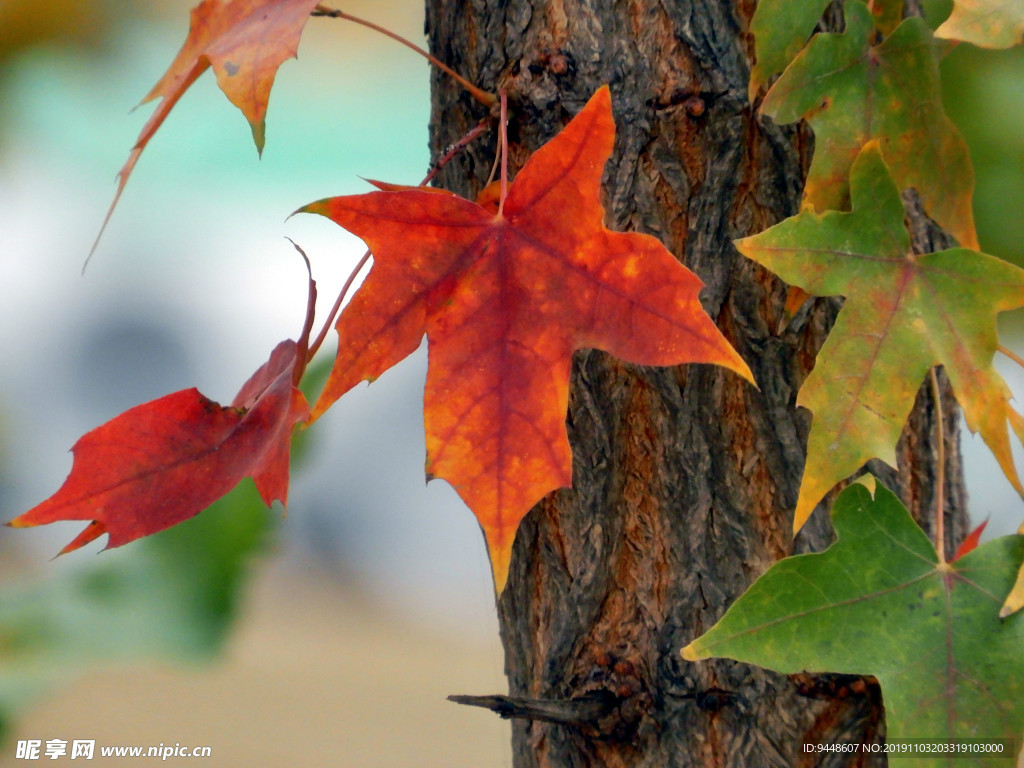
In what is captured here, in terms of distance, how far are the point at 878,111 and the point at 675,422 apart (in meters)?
0.21

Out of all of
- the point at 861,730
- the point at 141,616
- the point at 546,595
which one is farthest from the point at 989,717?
the point at 141,616

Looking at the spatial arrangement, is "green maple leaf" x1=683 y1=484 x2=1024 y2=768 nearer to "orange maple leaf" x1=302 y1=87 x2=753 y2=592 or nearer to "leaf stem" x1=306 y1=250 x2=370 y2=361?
"orange maple leaf" x1=302 y1=87 x2=753 y2=592

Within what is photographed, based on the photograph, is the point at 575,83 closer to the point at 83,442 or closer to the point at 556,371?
the point at 556,371

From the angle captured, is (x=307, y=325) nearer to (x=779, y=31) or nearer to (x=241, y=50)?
(x=241, y=50)

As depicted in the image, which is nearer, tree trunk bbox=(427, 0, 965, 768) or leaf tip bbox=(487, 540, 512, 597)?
leaf tip bbox=(487, 540, 512, 597)

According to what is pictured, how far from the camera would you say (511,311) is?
1.20 feet

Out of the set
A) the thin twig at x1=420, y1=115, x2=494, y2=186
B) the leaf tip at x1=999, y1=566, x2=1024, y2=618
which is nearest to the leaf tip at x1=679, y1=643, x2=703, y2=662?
the leaf tip at x1=999, y1=566, x2=1024, y2=618

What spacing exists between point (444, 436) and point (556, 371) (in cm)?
6

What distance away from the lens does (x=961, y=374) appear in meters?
0.38

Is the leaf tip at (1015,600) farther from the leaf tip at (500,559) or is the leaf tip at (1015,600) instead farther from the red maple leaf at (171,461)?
the red maple leaf at (171,461)

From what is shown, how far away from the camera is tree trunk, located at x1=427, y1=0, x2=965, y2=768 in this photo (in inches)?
17.9

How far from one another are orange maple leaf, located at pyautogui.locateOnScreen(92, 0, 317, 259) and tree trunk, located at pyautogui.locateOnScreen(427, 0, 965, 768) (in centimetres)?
14

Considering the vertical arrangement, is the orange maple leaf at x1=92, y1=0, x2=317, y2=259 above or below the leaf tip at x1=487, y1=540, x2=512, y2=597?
above

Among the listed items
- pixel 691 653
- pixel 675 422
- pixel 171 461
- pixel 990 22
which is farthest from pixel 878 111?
pixel 171 461
